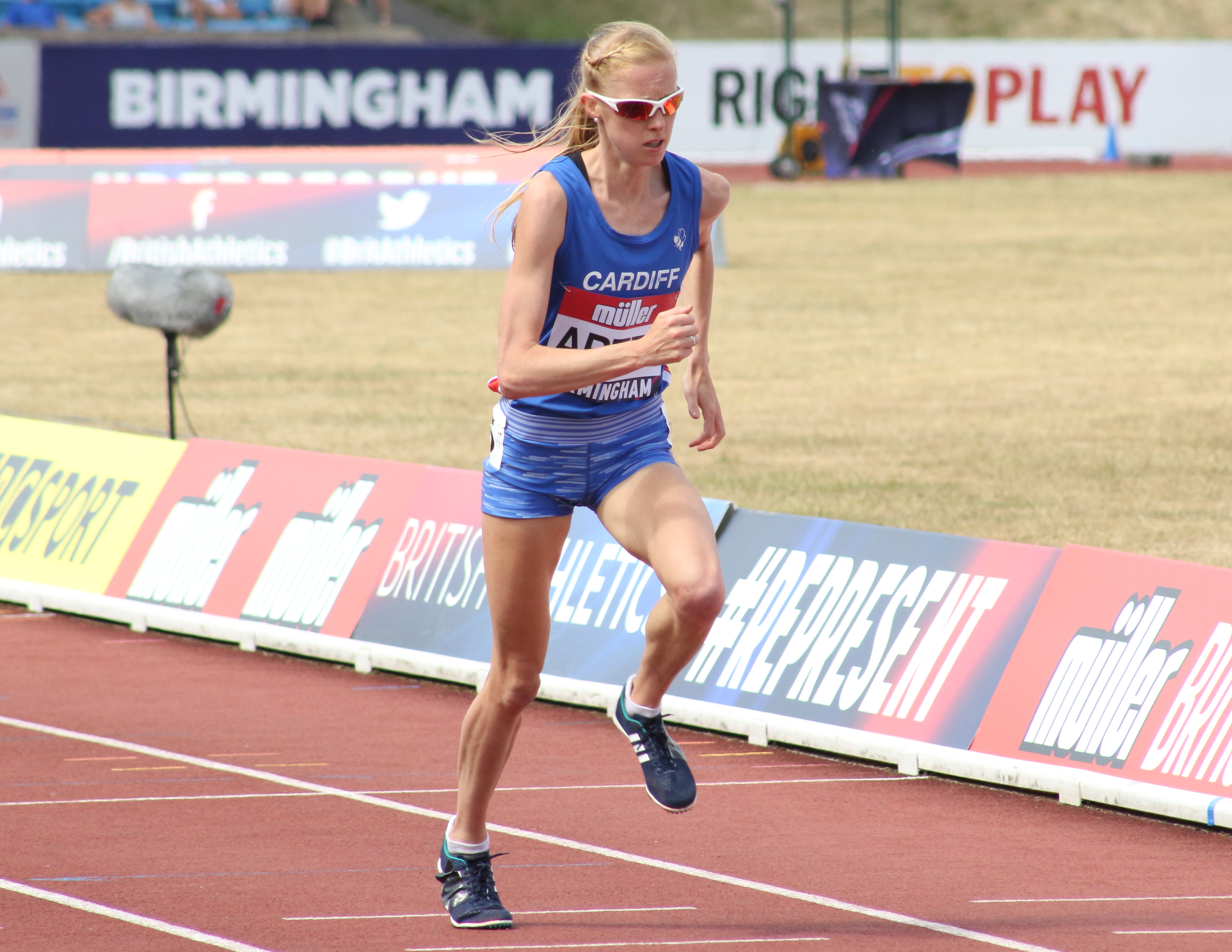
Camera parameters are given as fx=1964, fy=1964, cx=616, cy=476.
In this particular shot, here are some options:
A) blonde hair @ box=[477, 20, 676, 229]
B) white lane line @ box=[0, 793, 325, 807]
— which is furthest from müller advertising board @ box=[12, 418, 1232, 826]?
blonde hair @ box=[477, 20, 676, 229]

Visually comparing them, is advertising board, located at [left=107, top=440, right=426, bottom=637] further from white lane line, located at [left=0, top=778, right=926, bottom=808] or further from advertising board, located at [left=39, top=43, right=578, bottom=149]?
advertising board, located at [left=39, top=43, right=578, bottom=149]

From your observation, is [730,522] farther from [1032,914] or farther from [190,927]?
[190,927]

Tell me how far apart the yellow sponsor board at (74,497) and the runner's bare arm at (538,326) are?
570 centimetres

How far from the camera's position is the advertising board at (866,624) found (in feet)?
24.7

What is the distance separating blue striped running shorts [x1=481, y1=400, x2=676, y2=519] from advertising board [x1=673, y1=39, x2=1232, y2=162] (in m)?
34.5

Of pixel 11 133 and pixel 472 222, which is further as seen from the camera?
pixel 11 133

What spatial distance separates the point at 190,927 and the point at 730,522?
11.7 feet

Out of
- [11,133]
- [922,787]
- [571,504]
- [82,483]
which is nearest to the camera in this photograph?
[571,504]

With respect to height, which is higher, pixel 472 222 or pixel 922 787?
pixel 922 787

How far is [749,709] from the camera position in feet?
26.2

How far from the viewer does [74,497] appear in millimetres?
10711

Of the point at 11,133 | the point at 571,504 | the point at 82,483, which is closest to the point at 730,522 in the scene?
the point at 571,504

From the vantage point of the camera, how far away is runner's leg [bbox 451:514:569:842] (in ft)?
17.8

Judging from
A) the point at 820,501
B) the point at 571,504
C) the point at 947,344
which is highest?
the point at 571,504
